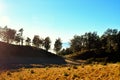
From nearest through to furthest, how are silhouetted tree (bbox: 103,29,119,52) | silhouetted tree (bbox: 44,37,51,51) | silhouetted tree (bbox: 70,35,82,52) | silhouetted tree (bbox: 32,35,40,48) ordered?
silhouetted tree (bbox: 103,29,119,52) → silhouetted tree (bbox: 44,37,51,51) → silhouetted tree (bbox: 32,35,40,48) → silhouetted tree (bbox: 70,35,82,52)

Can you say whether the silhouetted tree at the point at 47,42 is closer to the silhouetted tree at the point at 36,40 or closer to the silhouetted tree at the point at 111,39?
the silhouetted tree at the point at 36,40

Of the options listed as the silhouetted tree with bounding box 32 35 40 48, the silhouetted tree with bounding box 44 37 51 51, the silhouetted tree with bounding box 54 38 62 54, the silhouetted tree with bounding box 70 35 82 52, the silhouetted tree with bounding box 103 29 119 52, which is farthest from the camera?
the silhouetted tree with bounding box 70 35 82 52

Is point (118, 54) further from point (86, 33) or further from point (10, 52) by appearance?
point (10, 52)

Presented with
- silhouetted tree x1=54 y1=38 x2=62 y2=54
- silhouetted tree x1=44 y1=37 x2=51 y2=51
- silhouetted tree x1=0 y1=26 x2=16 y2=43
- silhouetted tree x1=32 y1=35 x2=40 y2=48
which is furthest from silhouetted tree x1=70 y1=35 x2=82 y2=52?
silhouetted tree x1=0 y1=26 x2=16 y2=43

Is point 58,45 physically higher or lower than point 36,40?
lower

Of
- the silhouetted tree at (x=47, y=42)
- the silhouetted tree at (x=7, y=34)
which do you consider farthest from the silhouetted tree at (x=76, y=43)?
the silhouetted tree at (x=7, y=34)

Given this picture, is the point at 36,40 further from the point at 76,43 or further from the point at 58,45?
the point at 76,43

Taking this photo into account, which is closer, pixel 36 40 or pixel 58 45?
pixel 36 40

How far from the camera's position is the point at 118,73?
727 inches

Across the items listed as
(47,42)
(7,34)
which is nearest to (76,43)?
(47,42)

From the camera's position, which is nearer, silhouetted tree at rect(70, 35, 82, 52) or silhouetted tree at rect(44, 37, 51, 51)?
silhouetted tree at rect(44, 37, 51, 51)

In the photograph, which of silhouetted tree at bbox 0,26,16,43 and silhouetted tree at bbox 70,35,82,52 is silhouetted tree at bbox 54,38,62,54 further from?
silhouetted tree at bbox 0,26,16,43

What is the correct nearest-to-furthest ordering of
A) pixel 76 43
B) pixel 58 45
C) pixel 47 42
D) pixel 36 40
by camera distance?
pixel 47 42 → pixel 36 40 → pixel 58 45 → pixel 76 43

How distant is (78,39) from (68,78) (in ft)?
544
